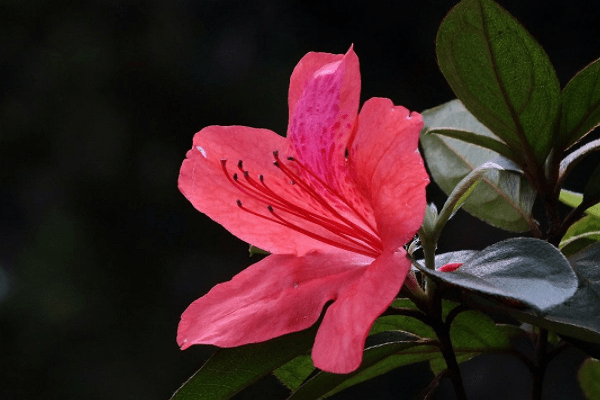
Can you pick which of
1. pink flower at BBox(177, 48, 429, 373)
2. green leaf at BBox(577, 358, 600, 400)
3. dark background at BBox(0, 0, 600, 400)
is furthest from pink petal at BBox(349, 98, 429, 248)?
dark background at BBox(0, 0, 600, 400)

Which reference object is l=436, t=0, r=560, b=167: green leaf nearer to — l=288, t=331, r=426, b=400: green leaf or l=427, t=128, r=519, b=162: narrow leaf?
l=427, t=128, r=519, b=162: narrow leaf

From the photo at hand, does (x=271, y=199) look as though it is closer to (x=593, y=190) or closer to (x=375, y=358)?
(x=375, y=358)

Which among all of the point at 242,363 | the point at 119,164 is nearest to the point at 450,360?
the point at 242,363

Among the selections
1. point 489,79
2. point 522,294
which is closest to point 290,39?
point 489,79

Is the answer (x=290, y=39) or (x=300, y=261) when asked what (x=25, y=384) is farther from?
(x=300, y=261)

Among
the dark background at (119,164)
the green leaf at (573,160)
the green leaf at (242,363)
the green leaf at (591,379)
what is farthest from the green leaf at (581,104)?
the dark background at (119,164)
